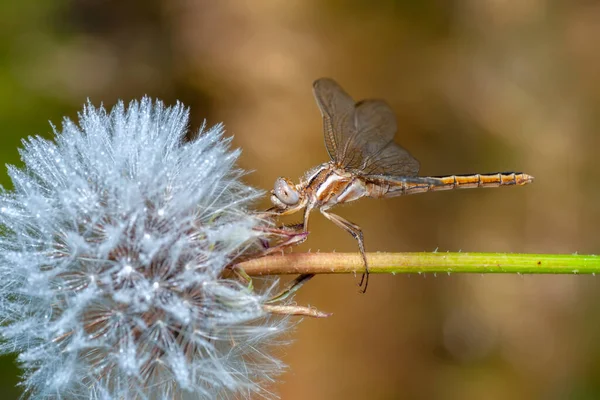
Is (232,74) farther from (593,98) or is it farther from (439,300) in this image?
(593,98)

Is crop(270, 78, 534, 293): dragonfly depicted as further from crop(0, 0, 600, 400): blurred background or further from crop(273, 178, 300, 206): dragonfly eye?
crop(0, 0, 600, 400): blurred background

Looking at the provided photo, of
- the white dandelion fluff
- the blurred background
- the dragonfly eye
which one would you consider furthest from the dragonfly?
the blurred background

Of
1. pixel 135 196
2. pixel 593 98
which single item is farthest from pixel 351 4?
pixel 135 196

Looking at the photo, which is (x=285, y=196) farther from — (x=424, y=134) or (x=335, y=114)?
(x=424, y=134)

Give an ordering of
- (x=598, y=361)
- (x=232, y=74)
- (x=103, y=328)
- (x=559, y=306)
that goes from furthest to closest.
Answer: (x=232, y=74)
(x=559, y=306)
(x=598, y=361)
(x=103, y=328)

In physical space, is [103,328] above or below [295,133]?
below

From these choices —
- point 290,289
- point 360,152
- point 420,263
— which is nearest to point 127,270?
point 290,289
